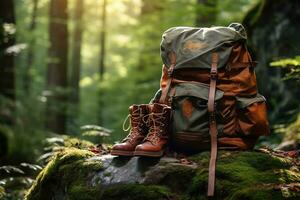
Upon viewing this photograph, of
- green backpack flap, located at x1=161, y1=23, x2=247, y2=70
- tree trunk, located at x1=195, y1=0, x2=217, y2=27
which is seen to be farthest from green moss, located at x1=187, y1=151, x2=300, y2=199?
tree trunk, located at x1=195, y1=0, x2=217, y2=27

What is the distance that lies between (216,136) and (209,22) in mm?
7377

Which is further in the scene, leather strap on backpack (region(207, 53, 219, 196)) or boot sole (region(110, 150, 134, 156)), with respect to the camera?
boot sole (region(110, 150, 134, 156))

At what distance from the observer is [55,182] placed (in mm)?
4578

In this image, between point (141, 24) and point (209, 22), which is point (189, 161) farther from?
point (141, 24)

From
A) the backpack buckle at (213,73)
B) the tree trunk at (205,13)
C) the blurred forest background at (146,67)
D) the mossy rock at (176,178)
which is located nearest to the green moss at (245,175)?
the mossy rock at (176,178)

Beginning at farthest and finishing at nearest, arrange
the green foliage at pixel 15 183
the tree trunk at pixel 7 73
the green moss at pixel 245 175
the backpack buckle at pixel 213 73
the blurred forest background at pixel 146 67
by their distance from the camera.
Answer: the tree trunk at pixel 7 73 → the blurred forest background at pixel 146 67 → the green foliage at pixel 15 183 → the backpack buckle at pixel 213 73 → the green moss at pixel 245 175

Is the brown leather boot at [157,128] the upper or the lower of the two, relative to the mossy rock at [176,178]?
upper

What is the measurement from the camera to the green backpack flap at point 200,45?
432cm

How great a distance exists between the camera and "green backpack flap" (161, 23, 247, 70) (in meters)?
4.32

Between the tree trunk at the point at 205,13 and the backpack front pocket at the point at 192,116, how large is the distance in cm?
611

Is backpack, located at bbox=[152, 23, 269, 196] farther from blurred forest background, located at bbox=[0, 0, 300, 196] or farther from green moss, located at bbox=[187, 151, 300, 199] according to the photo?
blurred forest background, located at bbox=[0, 0, 300, 196]

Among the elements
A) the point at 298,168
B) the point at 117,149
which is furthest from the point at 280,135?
the point at 117,149

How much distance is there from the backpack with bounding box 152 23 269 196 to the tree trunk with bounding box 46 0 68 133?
34.2ft

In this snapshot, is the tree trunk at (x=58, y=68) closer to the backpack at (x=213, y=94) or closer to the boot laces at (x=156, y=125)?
the backpack at (x=213, y=94)
